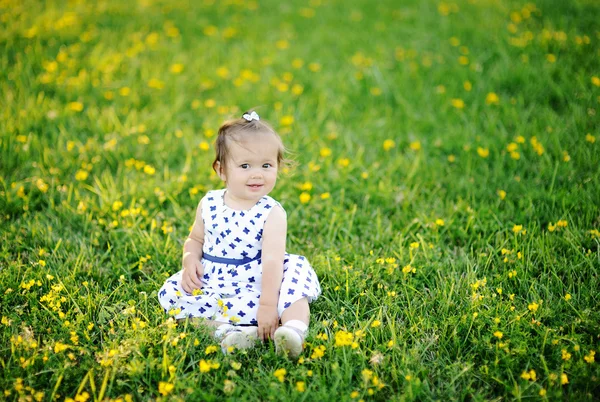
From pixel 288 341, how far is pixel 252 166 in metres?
0.80

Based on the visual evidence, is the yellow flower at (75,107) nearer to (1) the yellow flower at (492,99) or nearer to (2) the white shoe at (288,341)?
(2) the white shoe at (288,341)

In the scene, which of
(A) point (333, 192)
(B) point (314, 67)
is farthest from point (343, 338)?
(B) point (314, 67)

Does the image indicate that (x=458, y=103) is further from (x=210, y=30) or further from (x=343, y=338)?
(x=210, y=30)

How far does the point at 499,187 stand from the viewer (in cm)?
352

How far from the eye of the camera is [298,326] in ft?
7.51

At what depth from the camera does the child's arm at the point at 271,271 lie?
2.31 m

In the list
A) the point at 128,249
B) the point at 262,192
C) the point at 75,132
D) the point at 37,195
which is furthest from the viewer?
the point at 75,132

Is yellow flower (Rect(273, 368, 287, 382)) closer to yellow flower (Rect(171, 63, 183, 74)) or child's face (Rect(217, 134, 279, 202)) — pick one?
child's face (Rect(217, 134, 279, 202))

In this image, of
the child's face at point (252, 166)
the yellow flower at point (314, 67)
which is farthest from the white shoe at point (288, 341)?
the yellow flower at point (314, 67)

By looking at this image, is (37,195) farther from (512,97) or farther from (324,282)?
(512,97)

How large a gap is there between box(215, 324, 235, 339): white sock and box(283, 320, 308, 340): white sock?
269mm

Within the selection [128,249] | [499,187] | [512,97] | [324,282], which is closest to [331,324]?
[324,282]

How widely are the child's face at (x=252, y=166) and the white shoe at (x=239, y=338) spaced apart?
62cm

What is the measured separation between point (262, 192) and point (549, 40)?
439 centimetres
